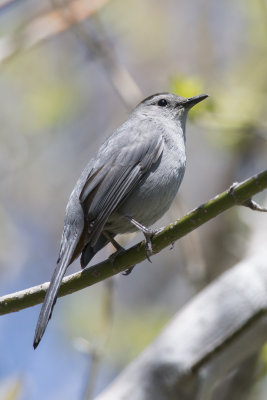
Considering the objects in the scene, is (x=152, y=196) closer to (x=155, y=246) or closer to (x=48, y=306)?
(x=155, y=246)

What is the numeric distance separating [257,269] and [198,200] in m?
3.73

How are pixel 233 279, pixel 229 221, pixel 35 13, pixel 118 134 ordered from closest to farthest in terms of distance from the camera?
pixel 233 279
pixel 118 134
pixel 35 13
pixel 229 221

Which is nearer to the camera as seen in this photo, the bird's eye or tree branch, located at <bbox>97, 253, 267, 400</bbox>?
tree branch, located at <bbox>97, 253, 267, 400</bbox>

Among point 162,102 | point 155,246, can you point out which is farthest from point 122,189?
point 162,102

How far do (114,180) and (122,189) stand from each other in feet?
0.29

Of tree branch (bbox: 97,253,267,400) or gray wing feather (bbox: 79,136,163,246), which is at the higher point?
gray wing feather (bbox: 79,136,163,246)

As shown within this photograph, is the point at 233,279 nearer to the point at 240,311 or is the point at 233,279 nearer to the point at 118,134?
the point at 240,311

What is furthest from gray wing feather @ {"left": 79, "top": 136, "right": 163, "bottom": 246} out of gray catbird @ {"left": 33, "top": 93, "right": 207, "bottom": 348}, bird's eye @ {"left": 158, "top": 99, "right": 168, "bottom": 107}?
bird's eye @ {"left": 158, "top": 99, "right": 168, "bottom": 107}

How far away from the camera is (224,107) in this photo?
506 cm

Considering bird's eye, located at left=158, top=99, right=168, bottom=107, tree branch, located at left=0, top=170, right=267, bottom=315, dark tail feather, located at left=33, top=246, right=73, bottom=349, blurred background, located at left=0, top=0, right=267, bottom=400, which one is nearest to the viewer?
tree branch, located at left=0, top=170, right=267, bottom=315

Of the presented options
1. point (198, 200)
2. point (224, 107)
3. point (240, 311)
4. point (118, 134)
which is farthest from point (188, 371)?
point (198, 200)

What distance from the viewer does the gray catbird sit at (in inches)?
143

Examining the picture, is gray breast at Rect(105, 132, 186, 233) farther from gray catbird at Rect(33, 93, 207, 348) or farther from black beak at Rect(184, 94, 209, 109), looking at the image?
black beak at Rect(184, 94, 209, 109)

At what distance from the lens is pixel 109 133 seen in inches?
288
